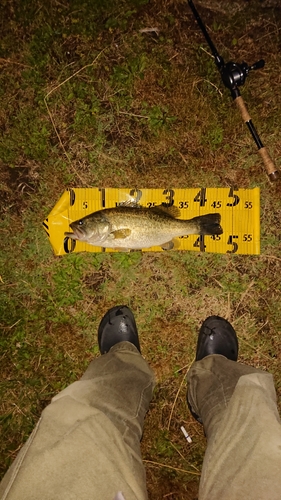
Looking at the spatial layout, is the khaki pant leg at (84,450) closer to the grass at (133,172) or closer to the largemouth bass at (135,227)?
the grass at (133,172)

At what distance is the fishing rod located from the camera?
11.3 feet

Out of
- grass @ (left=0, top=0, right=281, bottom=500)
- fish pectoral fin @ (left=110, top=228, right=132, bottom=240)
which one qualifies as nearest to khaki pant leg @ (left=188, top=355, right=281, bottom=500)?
grass @ (left=0, top=0, right=281, bottom=500)

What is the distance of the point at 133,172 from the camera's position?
152 inches

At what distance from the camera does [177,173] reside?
3826 millimetres

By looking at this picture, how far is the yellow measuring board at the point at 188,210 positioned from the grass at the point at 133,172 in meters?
0.12

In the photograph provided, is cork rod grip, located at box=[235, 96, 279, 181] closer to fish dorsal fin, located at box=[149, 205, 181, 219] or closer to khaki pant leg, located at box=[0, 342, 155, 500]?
fish dorsal fin, located at box=[149, 205, 181, 219]

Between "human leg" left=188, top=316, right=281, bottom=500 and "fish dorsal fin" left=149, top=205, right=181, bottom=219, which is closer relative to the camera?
"human leg" left=188, top=316, right=281, bottom=500

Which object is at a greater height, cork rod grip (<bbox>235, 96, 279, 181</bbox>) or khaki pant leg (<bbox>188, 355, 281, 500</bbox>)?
cork rod grip (<bbox>235, 96, 279, 181</bbox>)

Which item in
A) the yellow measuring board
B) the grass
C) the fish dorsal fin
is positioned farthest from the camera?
the grass

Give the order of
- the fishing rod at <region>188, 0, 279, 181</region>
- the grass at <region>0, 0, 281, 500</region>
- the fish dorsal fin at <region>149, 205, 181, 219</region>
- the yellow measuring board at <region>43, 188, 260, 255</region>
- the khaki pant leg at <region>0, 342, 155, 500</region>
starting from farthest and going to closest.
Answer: the grass at <region>0, 0, 281, 500</region>, the yellow measuring board at <region>43, 188, 260, 255</region>, the fish dorsal fin at <region>149, 205, 181, 219</region>, the fishing rod at <region>188, 0, 279, 181</region>, the khaki pant leg at <region>0, 342, 155, 500</region>

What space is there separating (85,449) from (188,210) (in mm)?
2282

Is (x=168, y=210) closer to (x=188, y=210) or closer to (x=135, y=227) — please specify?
(x=188, y=210)

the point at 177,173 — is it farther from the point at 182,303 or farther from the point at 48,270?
the point at 48,270

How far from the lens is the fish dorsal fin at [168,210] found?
11.7 feet
